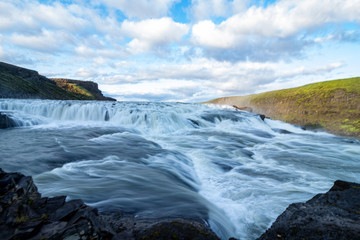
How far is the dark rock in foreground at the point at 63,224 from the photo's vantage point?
2.25 m

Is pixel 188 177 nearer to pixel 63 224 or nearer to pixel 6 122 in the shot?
pixel 63 224

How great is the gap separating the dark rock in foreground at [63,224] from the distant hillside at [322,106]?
81.1 feet

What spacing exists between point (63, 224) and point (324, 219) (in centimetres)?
336

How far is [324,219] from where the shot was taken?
2.50m

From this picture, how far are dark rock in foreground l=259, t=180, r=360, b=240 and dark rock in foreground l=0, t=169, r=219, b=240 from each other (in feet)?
3.16

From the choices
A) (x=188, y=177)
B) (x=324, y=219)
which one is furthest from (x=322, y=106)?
(x=324, y=219)

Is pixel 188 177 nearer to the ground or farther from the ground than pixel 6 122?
nearer to the ground

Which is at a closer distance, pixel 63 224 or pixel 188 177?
pixel 63 224

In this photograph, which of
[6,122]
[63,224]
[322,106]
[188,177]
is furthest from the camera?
[322,106]

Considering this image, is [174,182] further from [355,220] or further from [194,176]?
[355,220]

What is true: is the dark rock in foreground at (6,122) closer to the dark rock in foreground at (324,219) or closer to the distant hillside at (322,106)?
the dark rock in foreground at (324,219)

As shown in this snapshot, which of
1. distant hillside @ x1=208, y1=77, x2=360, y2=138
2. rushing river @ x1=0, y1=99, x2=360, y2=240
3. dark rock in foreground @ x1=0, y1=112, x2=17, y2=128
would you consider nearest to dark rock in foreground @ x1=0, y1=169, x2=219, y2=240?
rushing river @ x1=0, y1=99, x2=360, y2=240

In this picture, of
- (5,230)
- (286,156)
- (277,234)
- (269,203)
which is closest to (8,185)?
(5,230)

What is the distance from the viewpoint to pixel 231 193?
5.27 meters
